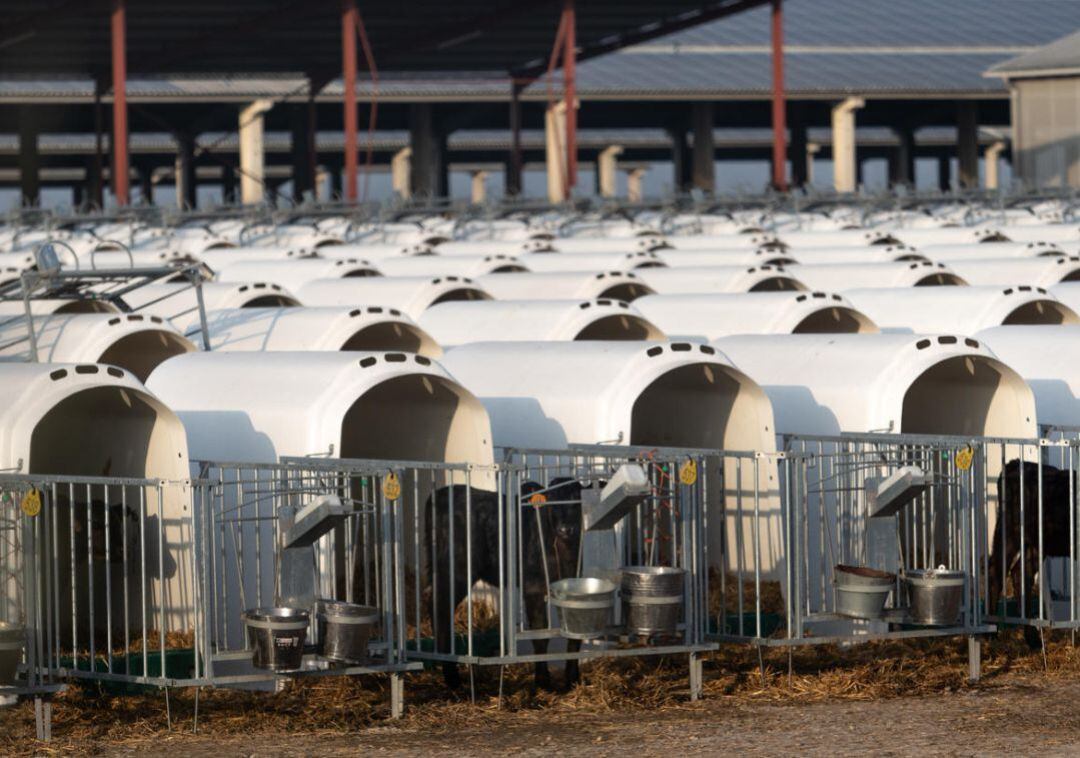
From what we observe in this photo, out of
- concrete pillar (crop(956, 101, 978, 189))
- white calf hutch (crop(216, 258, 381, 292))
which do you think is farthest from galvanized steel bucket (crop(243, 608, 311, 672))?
concrete pillar (crop(956, 101, 978, 189))

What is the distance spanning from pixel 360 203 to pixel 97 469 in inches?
1026

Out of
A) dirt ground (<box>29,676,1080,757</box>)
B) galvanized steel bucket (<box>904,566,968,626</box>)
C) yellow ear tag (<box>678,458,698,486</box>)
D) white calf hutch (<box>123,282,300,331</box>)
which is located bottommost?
dirt ground (<box>29,676,1080,757</box>)

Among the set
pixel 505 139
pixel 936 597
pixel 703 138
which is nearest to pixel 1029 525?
pixel 936 597

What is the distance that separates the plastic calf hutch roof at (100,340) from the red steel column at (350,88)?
74.2 ft

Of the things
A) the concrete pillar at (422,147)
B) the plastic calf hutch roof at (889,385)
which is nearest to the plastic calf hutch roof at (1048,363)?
the plastic calf hutch roof at (889,385)

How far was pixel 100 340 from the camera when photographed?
16453 mm

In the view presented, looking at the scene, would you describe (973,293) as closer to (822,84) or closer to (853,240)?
(853,240)

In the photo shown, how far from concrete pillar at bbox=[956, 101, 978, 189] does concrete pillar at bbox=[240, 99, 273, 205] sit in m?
22.4

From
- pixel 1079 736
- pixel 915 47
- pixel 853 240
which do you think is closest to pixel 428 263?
pixel 853 240

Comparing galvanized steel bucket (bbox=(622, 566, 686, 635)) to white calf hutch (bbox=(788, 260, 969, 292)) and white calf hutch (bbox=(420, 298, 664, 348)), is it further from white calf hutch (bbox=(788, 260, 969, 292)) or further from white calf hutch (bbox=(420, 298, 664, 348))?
white calf hutch (bbox=(788, 260, 969, 292))

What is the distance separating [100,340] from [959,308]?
8.27 m

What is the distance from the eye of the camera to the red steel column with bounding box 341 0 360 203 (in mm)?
40094

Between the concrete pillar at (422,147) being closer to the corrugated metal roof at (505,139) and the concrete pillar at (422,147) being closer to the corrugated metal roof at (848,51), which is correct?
the corrugated metal roof at (848,51)

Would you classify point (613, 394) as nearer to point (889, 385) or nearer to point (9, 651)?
point (889, 385)
